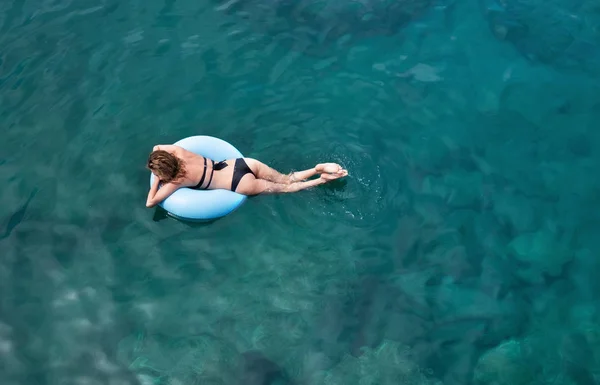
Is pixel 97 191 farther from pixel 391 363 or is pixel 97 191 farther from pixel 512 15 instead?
pixel 512 15

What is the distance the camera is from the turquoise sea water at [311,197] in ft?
20.0

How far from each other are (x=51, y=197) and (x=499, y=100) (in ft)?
20.6

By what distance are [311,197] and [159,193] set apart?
184 centimetres

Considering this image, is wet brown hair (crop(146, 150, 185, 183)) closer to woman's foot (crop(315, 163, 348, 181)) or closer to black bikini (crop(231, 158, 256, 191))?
black bikini (crop(231, 158, 256, 191))

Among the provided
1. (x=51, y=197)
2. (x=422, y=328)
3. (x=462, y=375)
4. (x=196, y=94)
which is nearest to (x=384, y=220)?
(x=422, y=328)

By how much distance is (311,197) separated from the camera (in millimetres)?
6984

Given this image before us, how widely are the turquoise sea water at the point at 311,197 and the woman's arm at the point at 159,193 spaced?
1.61 ft

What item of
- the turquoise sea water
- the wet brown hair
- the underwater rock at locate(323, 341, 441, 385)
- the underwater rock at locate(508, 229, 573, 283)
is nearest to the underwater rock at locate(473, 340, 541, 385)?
the turquoise sea water

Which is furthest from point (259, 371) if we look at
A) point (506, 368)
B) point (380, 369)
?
point (506, 368)

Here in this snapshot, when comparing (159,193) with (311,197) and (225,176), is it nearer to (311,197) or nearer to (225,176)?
(225,176)

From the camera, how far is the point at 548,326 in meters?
6.25

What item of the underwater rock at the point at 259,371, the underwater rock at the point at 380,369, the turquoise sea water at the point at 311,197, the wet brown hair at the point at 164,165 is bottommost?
the underwater rock at the point at 380,369

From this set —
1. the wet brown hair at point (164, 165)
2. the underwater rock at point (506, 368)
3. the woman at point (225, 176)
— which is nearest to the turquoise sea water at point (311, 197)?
the underwater rock at point (506, 368)

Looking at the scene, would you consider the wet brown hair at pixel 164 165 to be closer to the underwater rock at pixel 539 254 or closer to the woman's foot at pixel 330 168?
the woman's foot at pixel 330 168
